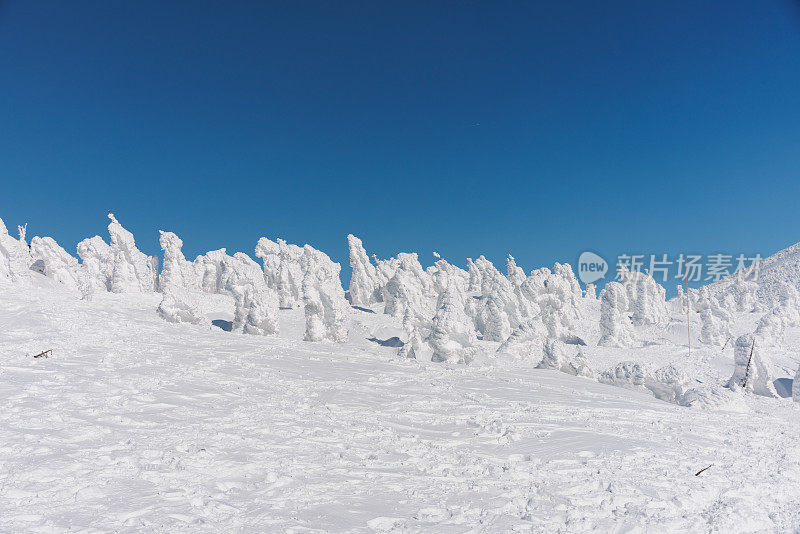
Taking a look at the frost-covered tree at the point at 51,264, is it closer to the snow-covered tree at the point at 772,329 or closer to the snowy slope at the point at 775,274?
the snow-covered tree at the point at 772,329

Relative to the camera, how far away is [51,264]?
50.2 meters

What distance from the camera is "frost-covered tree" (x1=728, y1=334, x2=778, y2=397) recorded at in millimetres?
21781

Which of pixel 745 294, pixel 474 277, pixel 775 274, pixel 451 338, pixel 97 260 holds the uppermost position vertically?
pixel 775 274

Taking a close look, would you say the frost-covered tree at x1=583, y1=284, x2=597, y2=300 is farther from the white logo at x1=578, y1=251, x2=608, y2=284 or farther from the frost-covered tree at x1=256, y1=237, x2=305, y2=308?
the frost-covered tree at x1=256, y1=237, x2=305, y2=308

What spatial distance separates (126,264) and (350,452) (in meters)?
55.7

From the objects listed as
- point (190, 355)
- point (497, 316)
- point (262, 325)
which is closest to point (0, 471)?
point (190, 355)

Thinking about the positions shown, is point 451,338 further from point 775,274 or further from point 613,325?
point 775,274

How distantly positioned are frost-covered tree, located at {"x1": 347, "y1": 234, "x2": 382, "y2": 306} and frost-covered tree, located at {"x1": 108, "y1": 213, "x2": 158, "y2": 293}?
2910 cm

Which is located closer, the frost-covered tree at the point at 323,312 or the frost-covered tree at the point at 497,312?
the frost-covered tree at the point at 323,312

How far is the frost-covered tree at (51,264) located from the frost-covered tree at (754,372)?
60836mm

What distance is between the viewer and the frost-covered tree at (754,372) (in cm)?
2178

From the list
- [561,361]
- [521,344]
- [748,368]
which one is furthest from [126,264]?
[748,368]

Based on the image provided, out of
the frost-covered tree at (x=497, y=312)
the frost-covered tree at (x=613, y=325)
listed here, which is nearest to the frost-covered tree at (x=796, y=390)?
the frost-covered tree at (x=497, y=312)

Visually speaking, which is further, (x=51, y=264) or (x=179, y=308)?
(x=51, y=264)
